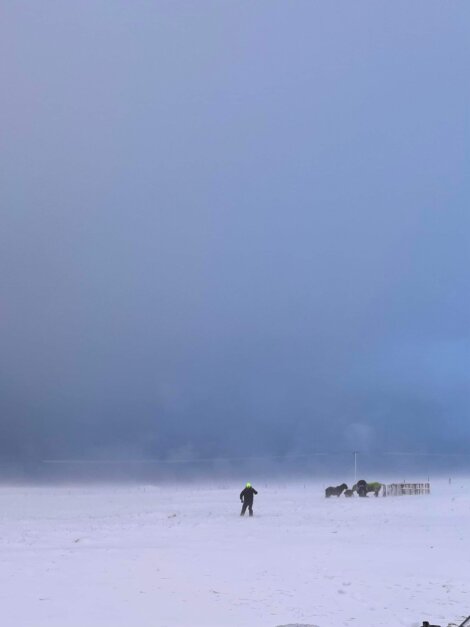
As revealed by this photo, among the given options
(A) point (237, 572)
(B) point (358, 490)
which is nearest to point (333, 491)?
(B) point (358, 490)

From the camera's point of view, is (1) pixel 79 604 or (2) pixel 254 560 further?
(2) pixel 254 560

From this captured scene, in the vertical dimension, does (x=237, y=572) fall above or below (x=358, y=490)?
→ below

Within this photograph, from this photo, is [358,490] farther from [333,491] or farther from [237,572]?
[237,572]

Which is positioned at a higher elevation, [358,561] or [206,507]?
[206,507]

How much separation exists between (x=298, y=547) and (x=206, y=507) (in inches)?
746

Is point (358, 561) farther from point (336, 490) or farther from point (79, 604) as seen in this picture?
point (336, 490)

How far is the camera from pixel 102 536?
964 inches

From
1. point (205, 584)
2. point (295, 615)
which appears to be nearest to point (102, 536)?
point (205, 584)

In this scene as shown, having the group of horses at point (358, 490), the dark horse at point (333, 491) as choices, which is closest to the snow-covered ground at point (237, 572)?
the group of horses at point (358, 490)

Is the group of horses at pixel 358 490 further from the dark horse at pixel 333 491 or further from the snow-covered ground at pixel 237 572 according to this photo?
the snow-covered ground at pixel 237 572

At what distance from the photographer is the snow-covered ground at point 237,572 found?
41.7 feet

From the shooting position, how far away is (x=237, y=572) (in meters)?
16.8

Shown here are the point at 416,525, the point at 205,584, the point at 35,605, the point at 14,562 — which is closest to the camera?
the point at 35,605

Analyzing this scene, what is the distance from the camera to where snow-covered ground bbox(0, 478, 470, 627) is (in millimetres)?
12695
